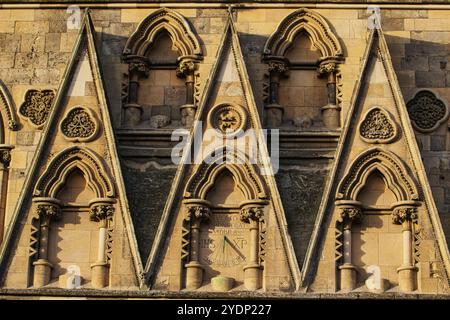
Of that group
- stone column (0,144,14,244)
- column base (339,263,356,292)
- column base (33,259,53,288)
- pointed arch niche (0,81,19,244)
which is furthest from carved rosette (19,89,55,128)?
column base (339,263,356,292)

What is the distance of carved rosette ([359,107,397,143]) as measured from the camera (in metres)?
26.7

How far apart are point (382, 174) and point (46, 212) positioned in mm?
4466

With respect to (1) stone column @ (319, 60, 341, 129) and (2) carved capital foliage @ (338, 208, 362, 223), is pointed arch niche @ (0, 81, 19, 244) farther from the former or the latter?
(2) carved capital foliage @ (338, 208, 362, 223)

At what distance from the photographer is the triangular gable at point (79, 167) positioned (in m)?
26.2

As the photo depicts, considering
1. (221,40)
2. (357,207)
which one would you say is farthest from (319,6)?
(357,207)

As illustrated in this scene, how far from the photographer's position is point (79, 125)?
27.0 metres

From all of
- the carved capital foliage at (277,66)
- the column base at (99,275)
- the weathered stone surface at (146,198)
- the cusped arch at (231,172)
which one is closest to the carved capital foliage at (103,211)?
the weathered stone surface at (146,198)

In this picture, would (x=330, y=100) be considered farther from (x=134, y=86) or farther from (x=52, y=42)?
(x=52, y=42)

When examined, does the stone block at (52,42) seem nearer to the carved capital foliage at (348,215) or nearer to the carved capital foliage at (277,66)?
the carved capital foliage at (277,66)

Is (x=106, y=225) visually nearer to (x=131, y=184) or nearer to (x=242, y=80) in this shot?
(x=131, y=184)

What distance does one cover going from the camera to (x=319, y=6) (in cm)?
2803

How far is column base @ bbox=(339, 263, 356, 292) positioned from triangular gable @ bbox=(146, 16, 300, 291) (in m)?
0.61
